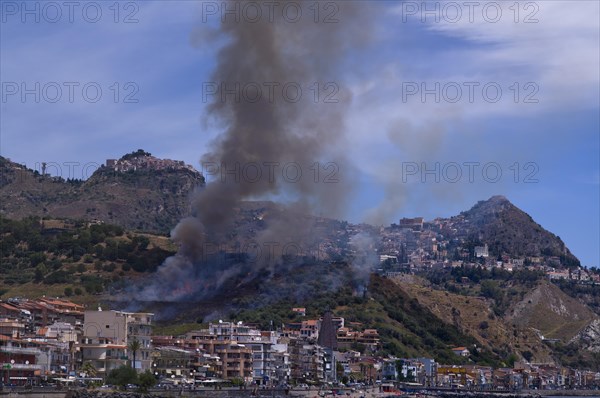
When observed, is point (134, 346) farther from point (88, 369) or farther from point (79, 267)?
point (79, 267)

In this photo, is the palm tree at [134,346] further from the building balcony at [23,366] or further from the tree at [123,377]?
the building balcony at [23,366]

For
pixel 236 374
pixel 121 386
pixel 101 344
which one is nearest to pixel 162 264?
pixel 236 374

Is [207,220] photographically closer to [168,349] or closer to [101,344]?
[168,349]

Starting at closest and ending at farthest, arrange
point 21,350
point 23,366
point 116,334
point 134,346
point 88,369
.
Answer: point 23,366 → point 21,350 → point 88,369 → point 134,346 → point 116,334

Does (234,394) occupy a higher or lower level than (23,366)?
lower

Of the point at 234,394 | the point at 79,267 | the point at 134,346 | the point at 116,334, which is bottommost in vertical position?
the point at 234,394

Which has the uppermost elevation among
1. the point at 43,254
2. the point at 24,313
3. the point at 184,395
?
the point at 43,254

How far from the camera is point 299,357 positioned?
164500mm

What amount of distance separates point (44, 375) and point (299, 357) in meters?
57.1

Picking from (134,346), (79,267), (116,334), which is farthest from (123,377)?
(79,267)

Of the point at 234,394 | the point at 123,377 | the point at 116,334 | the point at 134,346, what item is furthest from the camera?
the point at 116,334

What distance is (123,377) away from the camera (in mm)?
112625

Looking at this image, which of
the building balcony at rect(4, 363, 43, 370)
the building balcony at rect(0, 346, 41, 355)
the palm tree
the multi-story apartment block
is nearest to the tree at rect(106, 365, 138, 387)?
the palm tree

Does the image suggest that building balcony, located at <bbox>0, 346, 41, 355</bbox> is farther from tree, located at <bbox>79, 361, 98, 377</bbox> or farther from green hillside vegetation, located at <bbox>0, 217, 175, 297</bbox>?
green hillside vegetation, located at <bbox>0, 217, 175, 297</bbox>
